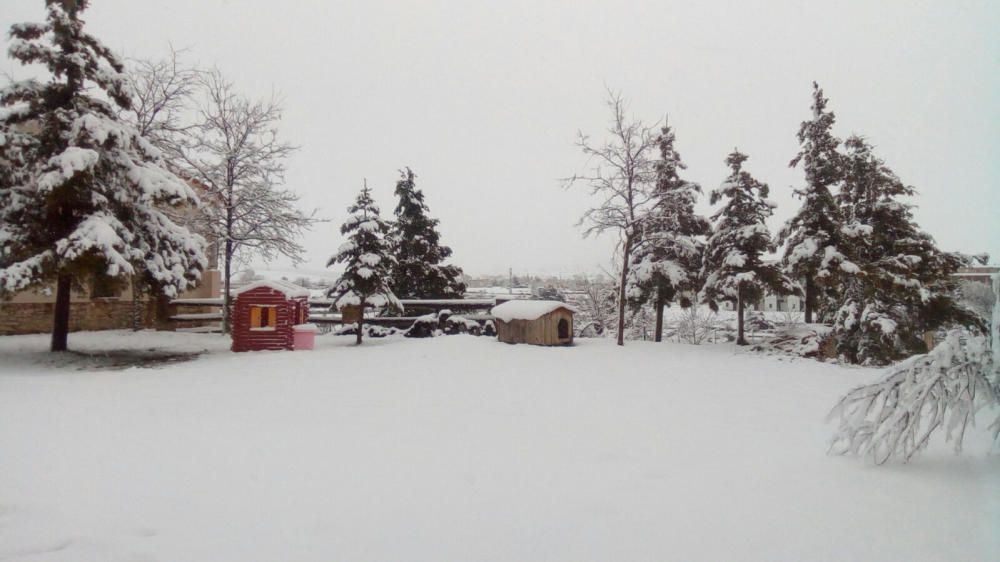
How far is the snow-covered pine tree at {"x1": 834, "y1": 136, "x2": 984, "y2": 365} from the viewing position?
11875mm

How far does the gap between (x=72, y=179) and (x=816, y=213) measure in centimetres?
1937

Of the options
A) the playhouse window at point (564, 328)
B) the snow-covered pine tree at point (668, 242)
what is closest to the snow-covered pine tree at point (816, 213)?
the snow-covered pine tree at point (668, 242)

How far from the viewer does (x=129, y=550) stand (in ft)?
7.64

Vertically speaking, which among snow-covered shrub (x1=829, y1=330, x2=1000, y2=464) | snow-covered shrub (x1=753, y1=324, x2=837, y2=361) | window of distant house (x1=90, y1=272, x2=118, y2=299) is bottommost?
snow-covered shrub (x1=753, y1=324, x2=837, y2=361)

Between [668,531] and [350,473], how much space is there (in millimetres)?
2287

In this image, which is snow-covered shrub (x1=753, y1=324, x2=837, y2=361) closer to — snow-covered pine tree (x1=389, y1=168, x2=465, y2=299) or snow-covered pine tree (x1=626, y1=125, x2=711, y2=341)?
snow-covered pine tree (x1=626, y1=125, x2=711, y2=341)

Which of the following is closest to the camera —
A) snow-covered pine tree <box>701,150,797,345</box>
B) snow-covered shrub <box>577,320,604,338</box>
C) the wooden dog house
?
the wooden dog house

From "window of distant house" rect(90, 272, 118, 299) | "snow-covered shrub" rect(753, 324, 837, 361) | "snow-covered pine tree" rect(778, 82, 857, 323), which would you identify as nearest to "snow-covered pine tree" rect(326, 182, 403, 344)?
"window of distant house" rect(90, 272, 118, 299)

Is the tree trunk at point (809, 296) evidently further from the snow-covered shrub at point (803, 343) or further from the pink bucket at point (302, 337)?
the pink bucket at point (302, 337)

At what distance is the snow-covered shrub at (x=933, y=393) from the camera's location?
9.21 feet

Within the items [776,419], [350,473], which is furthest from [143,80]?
[776,419]

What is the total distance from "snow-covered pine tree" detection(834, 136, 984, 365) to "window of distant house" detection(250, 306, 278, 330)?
16454 mm

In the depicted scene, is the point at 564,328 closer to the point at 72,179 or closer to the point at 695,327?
the point at 72,179

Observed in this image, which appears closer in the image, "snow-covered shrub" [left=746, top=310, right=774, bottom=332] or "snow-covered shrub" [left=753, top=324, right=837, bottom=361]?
"snow-covered shrub" [left=753, top=324, right=837, bottom=361]
